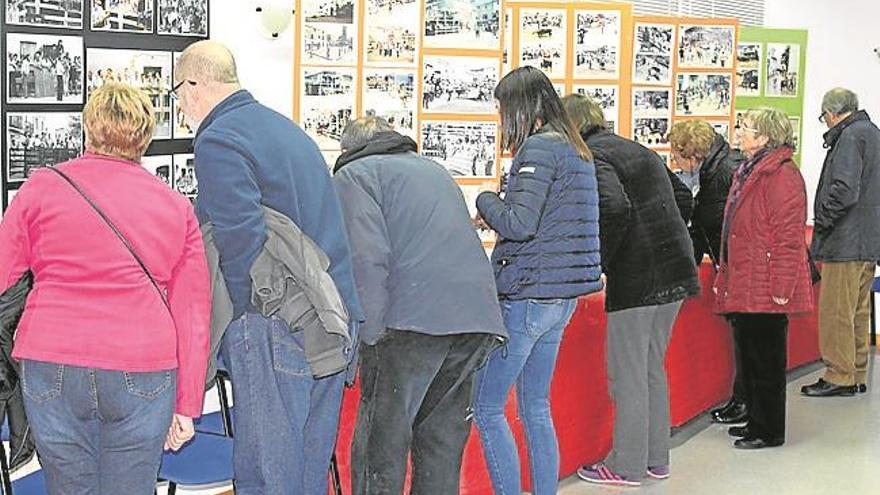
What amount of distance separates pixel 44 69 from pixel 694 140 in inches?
122

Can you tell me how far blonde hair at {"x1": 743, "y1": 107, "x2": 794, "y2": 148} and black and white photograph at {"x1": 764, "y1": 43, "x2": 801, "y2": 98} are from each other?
309 cm

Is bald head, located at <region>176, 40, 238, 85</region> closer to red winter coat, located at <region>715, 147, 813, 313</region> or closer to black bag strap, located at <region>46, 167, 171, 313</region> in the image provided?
black bag strap, located at <region>46, 167, 171, 313</region>

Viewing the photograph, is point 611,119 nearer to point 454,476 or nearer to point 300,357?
point 454,476

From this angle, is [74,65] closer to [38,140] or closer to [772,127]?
[38,140]

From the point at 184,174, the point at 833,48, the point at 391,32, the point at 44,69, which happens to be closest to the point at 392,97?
the point at 391,32

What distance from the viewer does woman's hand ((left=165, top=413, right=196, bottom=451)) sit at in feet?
10.1

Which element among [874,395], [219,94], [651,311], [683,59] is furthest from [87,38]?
[874,395]

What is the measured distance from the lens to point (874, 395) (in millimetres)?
6727

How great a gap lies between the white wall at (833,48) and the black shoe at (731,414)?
3354mm

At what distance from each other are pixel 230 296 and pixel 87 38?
1.27 meters

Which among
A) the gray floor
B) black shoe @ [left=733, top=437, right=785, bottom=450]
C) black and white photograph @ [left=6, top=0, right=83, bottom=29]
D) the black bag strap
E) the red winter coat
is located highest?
black and white photograph @ [left=6, top=0, right=83, bottom=29]

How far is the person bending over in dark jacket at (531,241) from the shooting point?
13.1 feet

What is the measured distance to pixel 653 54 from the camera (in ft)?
21.9

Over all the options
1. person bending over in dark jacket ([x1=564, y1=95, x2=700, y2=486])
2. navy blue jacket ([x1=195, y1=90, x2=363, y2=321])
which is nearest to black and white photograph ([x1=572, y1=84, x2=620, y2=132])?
person bending over in dark jacket ([x1=564, y1=95, x2=700, y2=486])
